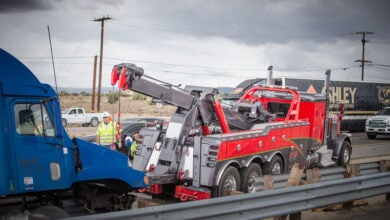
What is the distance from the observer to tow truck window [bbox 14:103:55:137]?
6.53m

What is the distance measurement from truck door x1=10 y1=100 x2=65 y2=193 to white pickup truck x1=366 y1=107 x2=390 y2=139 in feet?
81.4

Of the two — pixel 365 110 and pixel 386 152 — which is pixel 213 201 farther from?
pixel 365 110

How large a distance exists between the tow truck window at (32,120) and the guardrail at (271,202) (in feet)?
6.03

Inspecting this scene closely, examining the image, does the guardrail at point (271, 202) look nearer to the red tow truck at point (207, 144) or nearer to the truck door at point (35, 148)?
the red tow truck at point (207, 144)

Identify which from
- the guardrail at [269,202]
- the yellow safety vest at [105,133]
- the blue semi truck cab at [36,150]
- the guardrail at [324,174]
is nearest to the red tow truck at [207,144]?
the guardrail at [324,174]

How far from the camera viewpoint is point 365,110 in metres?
33.2

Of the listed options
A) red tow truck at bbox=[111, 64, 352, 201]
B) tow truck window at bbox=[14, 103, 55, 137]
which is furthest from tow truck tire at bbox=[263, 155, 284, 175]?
tow truck window at bbox=[14, 103, 55, 137]

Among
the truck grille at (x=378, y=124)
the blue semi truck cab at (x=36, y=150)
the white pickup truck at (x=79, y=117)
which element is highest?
the blue semi truck cab at (x=36, y=150)

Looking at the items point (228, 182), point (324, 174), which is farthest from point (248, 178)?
point (324, 174)

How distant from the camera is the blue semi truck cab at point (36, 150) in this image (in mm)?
6391

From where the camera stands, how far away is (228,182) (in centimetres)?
1029

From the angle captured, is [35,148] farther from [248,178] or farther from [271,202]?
[248,178]

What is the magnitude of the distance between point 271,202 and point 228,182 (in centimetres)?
299

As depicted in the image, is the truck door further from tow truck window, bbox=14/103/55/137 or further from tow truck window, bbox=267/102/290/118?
tow truck window, bbox=267/102/290/118
